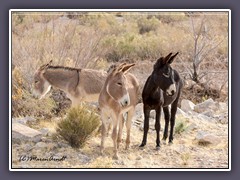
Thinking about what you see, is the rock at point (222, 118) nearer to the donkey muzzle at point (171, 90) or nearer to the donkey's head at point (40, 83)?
the donkey muzzle at point (171, 90)

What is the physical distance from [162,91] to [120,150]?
3.64ft

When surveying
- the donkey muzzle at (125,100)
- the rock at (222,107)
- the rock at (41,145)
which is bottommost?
the rock at (41,145)

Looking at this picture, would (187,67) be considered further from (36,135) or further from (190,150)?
(36,135)

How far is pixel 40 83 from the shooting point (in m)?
10.2

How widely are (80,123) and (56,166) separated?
756 millimetres

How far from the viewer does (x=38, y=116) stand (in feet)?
34.2

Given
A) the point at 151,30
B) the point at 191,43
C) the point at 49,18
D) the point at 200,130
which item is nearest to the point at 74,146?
the point at 200,130

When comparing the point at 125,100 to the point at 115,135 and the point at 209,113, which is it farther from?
the point at 209,113

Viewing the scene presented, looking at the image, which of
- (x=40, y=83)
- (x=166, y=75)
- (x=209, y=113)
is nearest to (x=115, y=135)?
(x=166, y=75)

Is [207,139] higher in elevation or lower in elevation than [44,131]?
lower

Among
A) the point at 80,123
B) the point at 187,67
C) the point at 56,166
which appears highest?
the point at 187,67

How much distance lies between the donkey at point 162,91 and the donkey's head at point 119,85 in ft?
1.67

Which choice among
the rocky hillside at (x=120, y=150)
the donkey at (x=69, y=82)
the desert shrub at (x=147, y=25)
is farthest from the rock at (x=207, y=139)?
the desert shrub at (x=147, y=25)

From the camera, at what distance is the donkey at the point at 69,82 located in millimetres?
10188
